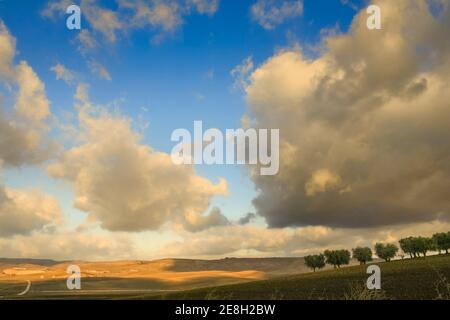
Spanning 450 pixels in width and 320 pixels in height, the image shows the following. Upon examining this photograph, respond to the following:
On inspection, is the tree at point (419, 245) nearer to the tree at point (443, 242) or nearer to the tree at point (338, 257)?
the tree at point (443, 242)

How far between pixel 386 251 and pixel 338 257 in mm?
20468

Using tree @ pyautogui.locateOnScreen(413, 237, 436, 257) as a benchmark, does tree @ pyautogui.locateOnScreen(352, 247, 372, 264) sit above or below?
below

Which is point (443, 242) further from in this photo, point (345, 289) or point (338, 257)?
point (345, 289)

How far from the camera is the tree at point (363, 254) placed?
194750 millimetres

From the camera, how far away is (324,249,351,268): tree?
632 feet

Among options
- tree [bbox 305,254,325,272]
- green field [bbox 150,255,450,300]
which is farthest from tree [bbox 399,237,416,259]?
green field [bbox 150,255,450,300]

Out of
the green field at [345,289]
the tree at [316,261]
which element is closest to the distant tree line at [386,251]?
the tree at [316,261]

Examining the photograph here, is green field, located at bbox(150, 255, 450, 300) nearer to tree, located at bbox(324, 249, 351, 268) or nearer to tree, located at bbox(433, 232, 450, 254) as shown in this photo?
tree, located at bbox(433, 232, 450, 254)

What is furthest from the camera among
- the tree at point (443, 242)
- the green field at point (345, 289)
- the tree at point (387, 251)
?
the tree at point (387, 251)

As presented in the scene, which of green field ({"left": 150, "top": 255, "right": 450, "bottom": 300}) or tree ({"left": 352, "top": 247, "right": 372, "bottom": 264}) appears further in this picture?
tree ({"left": 352, "top": 247, "right": 372, "bottom": 264})

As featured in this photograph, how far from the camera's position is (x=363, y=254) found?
194 metres

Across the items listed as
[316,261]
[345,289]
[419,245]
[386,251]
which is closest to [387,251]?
[386,251]
